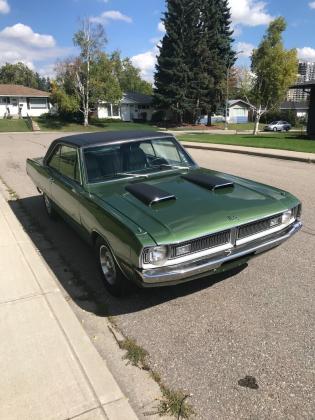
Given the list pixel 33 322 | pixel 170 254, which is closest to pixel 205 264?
pixel 170 254

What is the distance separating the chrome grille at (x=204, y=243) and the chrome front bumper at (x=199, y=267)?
88 mm

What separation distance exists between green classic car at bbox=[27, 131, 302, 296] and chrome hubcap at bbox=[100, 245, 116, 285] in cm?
1

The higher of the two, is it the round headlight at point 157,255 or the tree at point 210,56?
the tree at point 210,56

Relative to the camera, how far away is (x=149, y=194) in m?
3.85

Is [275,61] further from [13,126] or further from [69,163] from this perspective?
[69,163]

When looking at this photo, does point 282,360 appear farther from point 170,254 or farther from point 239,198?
point 239,198

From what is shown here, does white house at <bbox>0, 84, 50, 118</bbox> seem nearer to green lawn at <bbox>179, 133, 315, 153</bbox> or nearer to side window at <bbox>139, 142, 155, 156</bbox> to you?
green lawn at <bbox>179, 133, 315, 153</bbox>

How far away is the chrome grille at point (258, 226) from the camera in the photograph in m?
3.60

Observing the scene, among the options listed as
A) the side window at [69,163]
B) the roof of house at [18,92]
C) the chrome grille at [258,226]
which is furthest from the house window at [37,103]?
the chrome grille at [258,226]

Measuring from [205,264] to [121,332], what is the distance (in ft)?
3.23

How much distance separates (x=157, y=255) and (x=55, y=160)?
331cm

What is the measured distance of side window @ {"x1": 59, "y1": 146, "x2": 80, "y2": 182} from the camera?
4.81 m

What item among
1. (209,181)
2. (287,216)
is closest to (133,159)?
(209,181)

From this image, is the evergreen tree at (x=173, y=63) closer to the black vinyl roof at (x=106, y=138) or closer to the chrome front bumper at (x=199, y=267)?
the black vinyl roof at (x=106, y=138)
